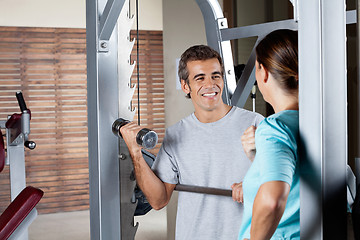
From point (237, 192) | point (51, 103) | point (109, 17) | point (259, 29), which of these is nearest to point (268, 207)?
point (237, 192)

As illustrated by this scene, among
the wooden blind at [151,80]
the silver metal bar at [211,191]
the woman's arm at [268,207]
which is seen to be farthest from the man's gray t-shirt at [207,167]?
the wooden blind at [151,80]

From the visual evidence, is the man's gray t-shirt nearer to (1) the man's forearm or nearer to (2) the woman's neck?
(1) the man's forearm

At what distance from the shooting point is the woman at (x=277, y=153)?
811 mm

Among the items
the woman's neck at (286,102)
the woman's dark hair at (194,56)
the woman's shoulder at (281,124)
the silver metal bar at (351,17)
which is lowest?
the woman's shoulder at (281,124)

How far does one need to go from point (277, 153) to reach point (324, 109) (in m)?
0.13

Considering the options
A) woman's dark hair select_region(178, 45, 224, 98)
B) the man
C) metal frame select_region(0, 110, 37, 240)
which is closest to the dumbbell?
the man

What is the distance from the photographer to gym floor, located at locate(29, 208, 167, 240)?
14.6 feet

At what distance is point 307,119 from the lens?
77 cm

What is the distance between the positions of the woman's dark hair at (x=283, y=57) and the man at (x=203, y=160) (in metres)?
0.61

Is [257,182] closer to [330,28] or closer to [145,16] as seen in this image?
[330,28]

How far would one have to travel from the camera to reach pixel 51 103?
5559 millimetres

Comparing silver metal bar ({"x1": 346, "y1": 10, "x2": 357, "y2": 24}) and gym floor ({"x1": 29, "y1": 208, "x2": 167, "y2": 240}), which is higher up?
silver metal bar ({"x1": 346, "y1": 10, "x2": 357, "y2": 24})

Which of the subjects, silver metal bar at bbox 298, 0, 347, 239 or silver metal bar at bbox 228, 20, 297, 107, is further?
silver metal bar at bbox 228, 20, 297, 107

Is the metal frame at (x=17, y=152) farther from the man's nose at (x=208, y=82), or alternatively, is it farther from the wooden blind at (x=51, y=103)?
the wooden blind at (x=51, y=103)
